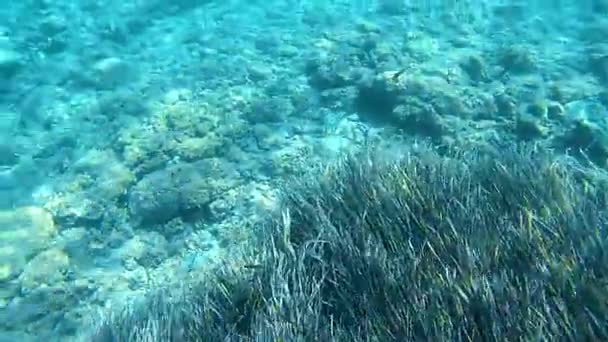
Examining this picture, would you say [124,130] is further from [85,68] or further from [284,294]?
[284,294]

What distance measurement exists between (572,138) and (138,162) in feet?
18.8

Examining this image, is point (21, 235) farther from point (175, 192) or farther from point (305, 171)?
point (305, 171)

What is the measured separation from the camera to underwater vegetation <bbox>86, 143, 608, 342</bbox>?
9.84 feet

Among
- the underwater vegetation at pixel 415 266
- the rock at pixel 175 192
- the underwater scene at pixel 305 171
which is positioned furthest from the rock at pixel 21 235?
the underwater vegetation at pixel 415 266

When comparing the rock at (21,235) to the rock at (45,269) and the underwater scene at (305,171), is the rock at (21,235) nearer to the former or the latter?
the underwater scene at (305,171)

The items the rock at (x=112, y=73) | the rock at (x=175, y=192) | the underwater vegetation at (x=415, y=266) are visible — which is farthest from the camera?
the rock at (x=112, y=73)

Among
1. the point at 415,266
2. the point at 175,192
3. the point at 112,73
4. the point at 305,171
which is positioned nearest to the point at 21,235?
the point at 175,192

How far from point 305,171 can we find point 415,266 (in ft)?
11.3

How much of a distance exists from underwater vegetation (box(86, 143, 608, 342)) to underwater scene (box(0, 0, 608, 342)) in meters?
0.02

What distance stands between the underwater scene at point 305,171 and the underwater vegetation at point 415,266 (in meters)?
0.02

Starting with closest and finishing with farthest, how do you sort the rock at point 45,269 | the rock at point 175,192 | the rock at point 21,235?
the rock at point 45,269, the rock at point 21,235, the rock at point 175,192

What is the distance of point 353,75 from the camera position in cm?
854

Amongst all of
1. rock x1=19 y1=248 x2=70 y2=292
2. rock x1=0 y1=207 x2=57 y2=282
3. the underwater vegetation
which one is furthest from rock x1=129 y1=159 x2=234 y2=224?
the underwater vegetation

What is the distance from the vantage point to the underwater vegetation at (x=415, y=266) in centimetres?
300
